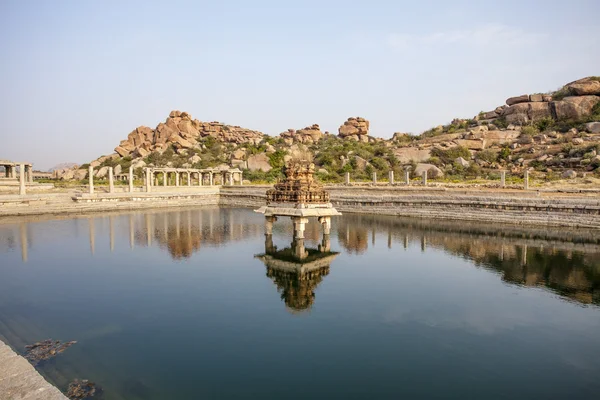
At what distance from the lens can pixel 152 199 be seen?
Answer: 1435 inches

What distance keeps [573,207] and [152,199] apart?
103 ft

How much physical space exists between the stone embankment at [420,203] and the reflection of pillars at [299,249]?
13.5 meters

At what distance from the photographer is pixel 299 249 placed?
16.0 m

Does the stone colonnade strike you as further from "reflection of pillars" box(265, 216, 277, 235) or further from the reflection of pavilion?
the reflection of pavilion

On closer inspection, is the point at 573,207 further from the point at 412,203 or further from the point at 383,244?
the point at 383,244

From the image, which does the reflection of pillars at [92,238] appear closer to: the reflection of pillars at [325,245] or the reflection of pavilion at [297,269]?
the reflection of pavilion at [297,269]

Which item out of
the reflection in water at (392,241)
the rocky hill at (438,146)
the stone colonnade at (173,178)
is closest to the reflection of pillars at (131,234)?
the reflection in water at (392,241)

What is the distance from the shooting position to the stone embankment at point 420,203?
2199 cm

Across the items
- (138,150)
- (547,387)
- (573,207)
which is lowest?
(547,387)

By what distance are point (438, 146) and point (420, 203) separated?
109ft

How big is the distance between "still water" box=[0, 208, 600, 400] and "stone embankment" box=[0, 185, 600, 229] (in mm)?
4149

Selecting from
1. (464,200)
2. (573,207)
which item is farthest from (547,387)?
(464,200)

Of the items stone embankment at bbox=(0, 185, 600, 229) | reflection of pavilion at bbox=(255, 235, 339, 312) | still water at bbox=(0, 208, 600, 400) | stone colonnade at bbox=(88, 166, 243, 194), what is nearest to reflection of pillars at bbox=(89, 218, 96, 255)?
still water at bbox=(0, 208, 600, 400)

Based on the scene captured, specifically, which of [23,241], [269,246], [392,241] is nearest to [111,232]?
[23,241]
